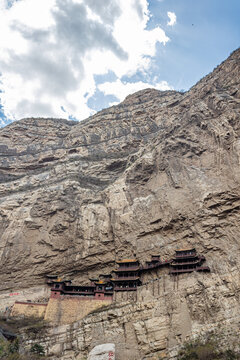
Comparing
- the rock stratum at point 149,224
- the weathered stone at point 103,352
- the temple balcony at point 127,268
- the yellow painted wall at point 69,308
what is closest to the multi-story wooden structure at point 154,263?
the temple balcony at point 127,268

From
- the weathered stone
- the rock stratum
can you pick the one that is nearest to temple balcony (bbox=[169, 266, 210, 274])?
the rock stratum

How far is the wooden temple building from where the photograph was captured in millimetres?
26516

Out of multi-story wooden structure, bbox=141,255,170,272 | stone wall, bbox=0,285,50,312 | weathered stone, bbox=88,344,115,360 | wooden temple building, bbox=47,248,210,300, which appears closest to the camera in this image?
weathered stone, bbox=88,344,115,360

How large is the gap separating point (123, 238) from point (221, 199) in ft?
37.1

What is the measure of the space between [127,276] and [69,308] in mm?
6275

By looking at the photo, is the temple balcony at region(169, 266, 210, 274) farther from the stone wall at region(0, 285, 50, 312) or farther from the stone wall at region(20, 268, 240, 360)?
the stone wall at region(0, 285, 50, 312)

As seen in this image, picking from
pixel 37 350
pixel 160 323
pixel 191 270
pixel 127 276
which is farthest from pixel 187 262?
pixel 37 350

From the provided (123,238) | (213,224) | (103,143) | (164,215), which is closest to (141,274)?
(123,238)

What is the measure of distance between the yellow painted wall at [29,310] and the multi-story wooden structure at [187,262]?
13.0 metres

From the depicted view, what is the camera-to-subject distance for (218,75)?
43844 millimetres

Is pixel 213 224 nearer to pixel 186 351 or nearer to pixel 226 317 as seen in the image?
Answer: pixel 226 317

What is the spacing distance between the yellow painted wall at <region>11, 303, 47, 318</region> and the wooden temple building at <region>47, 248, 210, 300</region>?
1793 millimetres

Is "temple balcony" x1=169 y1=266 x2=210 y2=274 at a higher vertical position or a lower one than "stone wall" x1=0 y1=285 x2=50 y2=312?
higher

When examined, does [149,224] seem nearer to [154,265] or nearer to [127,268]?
[154,265]
